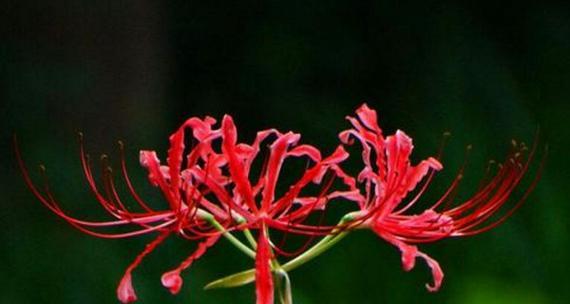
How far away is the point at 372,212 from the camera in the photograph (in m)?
1.20

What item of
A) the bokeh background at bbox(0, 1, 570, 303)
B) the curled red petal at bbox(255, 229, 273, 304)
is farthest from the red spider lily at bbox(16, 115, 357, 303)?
the bokeh background at bbox(0, 1, 570, 303)

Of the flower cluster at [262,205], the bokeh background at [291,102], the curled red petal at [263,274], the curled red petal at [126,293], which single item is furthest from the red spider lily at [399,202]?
the bokeh background at [291,102]

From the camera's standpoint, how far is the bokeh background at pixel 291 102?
2354 mm

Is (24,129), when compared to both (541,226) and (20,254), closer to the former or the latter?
(20,254)

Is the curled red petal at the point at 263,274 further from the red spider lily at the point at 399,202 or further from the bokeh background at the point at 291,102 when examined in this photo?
the bokeh background at the point at 291,102

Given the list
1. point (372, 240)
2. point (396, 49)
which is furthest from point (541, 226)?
point (396, 49)

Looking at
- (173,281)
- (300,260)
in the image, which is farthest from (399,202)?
(173,281)

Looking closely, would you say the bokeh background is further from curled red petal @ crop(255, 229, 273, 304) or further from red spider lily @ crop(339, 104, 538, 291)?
curled red petal @ crop(255, 229, 273, 304)

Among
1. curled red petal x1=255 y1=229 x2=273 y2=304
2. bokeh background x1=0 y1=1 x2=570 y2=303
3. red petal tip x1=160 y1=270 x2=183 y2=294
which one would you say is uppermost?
curled red petal x1=255 y1=229 x2=273 y2=304

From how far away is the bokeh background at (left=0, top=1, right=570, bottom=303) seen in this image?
235 centimetres

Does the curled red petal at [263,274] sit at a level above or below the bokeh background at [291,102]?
above

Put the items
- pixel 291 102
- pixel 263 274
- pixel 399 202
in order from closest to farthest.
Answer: pixel 263 274, pixel 399 202, pixel 291 102

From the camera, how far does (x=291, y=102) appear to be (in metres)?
2.58

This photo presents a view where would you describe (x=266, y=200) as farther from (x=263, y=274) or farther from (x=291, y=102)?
(x=291, y=102)
